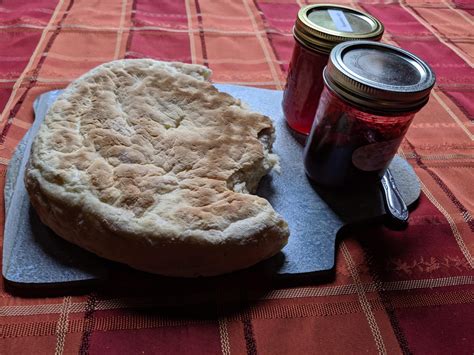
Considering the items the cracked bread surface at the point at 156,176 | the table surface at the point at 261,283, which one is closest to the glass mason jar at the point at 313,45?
the cracked bread surface at the point at 156,176

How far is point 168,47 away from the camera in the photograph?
4.39 feet

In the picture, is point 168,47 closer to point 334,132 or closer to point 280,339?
point 334,132

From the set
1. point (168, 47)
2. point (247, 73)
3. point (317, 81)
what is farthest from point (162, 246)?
point (168, 47)

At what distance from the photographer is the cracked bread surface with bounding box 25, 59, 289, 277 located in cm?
64

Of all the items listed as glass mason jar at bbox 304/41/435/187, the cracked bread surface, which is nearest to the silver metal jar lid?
glass mason jar at bbox 304/41/435/187

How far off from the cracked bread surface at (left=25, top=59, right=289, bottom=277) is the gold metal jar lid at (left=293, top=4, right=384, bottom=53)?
0.19m

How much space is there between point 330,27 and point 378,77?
221 millimetres

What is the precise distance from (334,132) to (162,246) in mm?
380

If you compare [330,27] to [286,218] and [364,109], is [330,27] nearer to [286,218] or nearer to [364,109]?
[364,109]

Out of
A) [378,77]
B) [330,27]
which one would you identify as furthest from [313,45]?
[378,77]

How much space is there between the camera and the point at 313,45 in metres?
0.88

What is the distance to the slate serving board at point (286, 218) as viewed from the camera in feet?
2.22

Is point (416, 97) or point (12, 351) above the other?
point (416, 97)

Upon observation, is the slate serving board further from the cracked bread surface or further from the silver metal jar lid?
the silver metal jar lid
